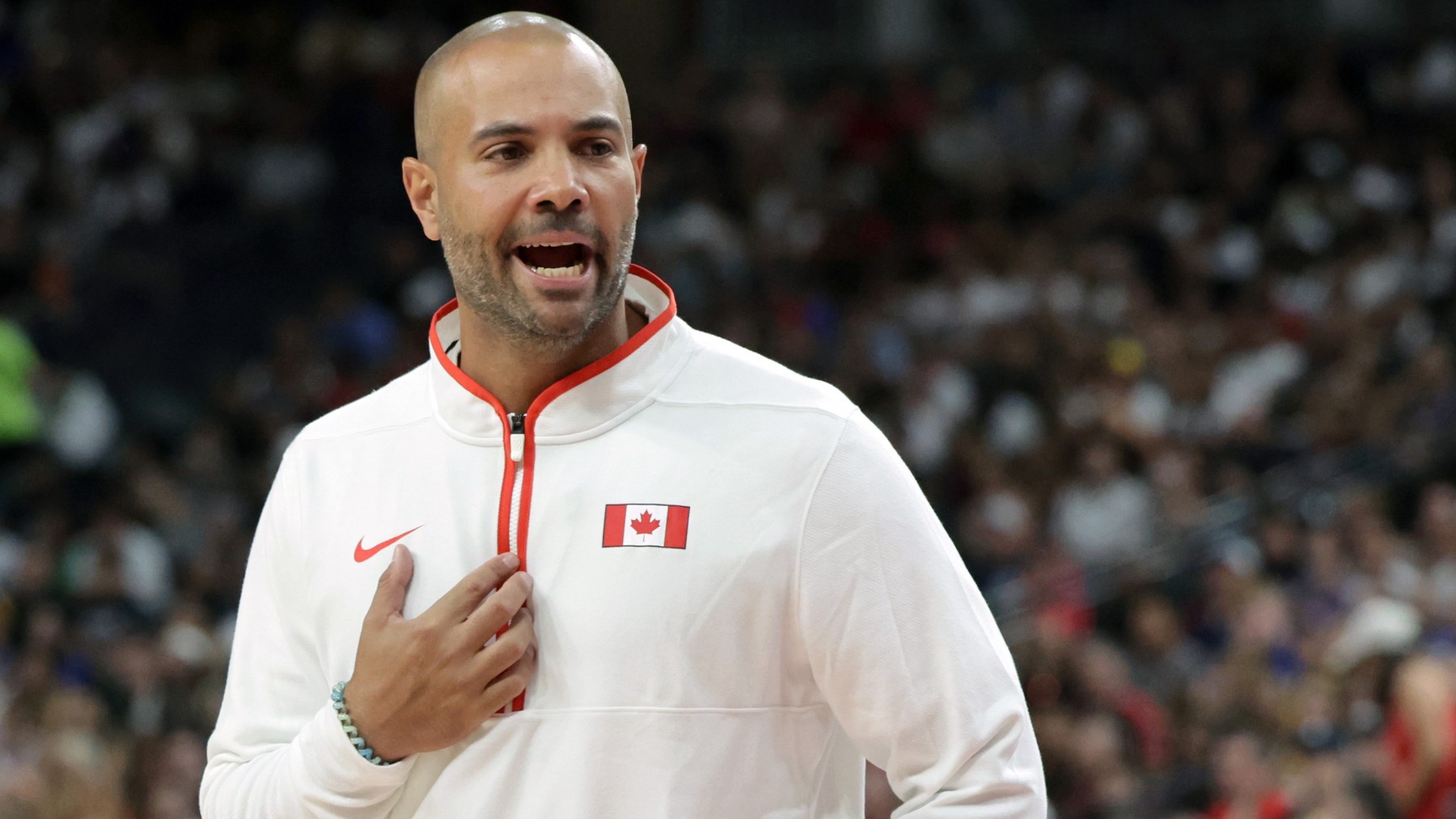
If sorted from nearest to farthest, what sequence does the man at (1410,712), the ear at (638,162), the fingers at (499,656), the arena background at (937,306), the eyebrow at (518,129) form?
1. the fingers at (499,656)
2. the eyebrow at (518,129)
3. the ear at (638,162)
4. the man at (1410,712)
5. the arena background at (937,306)

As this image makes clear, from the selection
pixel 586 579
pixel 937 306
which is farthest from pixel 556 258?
pixel 937 306

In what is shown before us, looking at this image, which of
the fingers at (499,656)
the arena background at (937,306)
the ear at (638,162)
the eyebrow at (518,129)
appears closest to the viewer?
the fingers at (499,656)

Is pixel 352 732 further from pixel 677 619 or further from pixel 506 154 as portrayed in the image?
pixel 506 154

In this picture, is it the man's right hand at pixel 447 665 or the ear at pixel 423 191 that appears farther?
the ear at pixel 423 191

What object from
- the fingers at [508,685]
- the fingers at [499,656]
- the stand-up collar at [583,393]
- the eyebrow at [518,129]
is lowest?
the fingers at [508,685]

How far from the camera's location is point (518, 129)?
202 cm

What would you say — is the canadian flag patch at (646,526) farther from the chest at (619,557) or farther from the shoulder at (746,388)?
the shoulder at (746,388)

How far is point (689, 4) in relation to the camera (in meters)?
13.7

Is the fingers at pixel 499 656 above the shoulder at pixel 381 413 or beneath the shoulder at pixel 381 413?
beneath

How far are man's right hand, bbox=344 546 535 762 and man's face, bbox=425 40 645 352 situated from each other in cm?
31

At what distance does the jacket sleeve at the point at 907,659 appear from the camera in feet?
6.30

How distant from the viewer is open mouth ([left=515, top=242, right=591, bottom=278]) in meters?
2.03

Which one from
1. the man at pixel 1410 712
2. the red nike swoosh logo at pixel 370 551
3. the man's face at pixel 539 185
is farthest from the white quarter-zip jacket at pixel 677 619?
the man at pixel 1410 712

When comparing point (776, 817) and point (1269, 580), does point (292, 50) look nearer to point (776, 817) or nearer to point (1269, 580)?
point (1269, 580)
